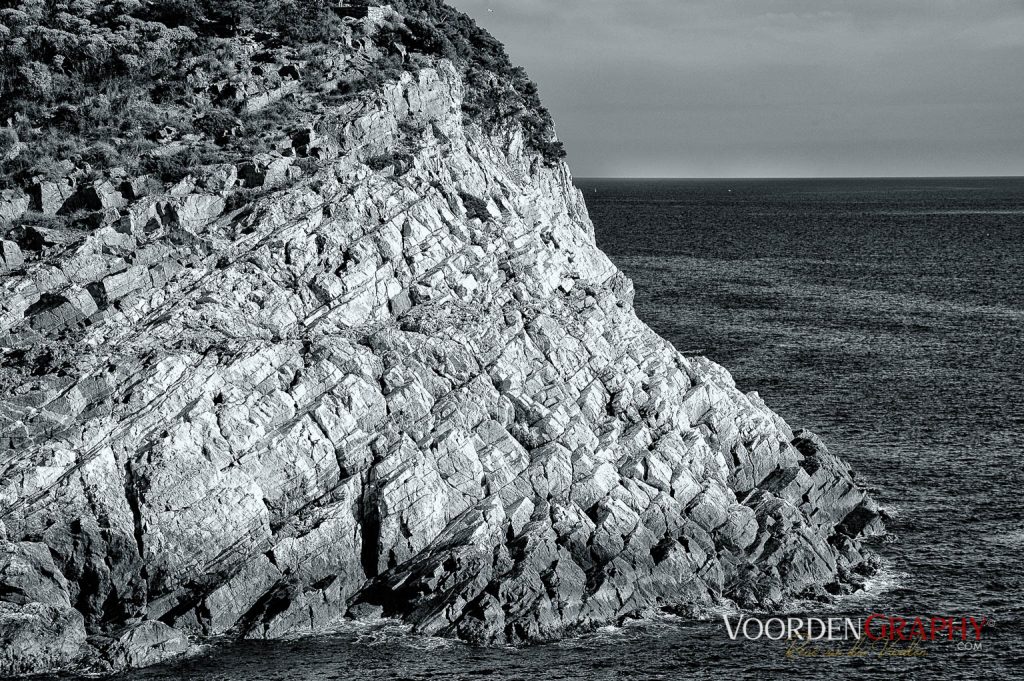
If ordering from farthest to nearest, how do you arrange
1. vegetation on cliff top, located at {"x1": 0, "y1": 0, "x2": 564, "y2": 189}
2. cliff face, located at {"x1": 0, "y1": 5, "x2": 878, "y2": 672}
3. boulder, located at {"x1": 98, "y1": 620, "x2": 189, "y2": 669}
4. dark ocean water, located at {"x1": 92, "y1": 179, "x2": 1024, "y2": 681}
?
vegetation on cliff top, located at {"x1": 0, "y1": 0, "x2": 564, "y2": 189}
cliff face, located at {"x1": 0, "y1": 5, "x2": 878, "y2": 672}
dark ocean water, located at {"x1": 92, "y1": 179, "x2": 1024, "y2": 681}
boulder, located at {"x1": 98, "y1": 620, "x2": 189, "y2": 669}

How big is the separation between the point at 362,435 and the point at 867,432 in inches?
1458

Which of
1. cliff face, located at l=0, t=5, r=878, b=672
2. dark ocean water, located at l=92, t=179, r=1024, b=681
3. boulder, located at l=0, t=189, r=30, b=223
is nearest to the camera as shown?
dark ocean water, located at l=92, t=179, r=1024, b=681

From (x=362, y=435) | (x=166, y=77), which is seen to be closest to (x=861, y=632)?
(x=362, y=435)

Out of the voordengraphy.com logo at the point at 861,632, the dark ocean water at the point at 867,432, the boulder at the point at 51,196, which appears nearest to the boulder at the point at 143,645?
the dark ocean water at the point at 867,432

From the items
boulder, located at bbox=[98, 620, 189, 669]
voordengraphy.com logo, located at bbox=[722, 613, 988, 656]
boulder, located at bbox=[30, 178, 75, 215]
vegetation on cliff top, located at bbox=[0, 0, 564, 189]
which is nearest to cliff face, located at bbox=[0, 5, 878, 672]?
boulder, located at bbox=[98, 620, 189, 669]

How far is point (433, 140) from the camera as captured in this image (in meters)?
62.2

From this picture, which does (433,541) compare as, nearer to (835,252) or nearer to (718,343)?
(718,343)

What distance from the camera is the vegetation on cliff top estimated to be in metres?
59.3

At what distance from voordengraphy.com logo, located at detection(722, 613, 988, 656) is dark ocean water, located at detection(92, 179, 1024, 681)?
0.57 metres

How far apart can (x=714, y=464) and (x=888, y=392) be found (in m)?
29.2

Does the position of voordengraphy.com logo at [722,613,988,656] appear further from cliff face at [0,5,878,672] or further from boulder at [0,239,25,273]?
boulder at [0,239,25,273]

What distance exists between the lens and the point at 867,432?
70375mm

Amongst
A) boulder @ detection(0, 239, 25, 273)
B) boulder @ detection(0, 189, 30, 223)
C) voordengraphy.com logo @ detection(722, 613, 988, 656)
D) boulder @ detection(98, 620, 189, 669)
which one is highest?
boulder @ detection(0, 189, 30, 223)

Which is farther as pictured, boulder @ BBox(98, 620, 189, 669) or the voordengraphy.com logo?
the voordengraphy.com logo
